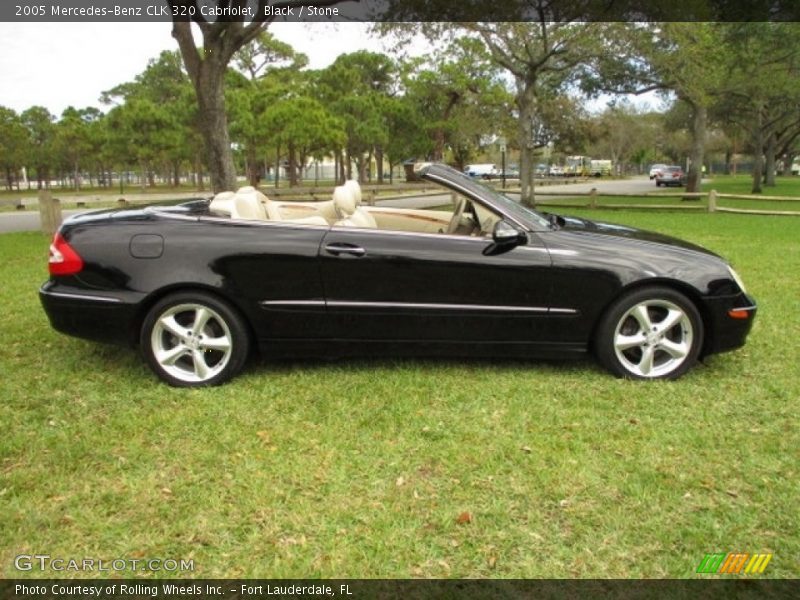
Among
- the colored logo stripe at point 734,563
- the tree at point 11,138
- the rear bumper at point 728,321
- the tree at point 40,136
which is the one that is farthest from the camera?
the tree at point 40,136

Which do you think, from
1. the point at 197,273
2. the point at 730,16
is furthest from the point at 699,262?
the point at 730,16

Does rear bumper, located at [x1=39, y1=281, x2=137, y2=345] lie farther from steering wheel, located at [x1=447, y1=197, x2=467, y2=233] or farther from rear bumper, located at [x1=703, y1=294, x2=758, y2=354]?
rear bumper, located at [x1=703, y1=294, x2=758, y2=354]

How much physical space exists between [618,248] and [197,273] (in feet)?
8.88

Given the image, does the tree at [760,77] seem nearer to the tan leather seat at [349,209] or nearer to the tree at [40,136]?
the tan leather seat at [349,209]

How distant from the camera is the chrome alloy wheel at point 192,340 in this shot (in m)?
3.81

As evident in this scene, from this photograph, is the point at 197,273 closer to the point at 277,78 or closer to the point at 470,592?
the point at 470,592

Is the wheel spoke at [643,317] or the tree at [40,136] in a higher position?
the tree at [40,136]

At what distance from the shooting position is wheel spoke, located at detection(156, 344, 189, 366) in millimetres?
3832

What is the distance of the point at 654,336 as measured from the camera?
3.88 metres

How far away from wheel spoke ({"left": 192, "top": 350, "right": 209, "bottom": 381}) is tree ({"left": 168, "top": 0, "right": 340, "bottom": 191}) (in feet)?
31.5

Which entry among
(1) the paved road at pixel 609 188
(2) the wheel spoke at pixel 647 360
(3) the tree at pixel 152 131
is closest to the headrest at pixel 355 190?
(2) the wheel spoke at pixel 647 360

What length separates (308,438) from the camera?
3197 millimetres

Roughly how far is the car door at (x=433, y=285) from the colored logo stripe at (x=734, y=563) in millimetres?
1805

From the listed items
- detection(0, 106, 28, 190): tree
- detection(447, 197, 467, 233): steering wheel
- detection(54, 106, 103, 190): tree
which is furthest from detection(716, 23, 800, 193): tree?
detection(0, 106, 28, 190): tree
